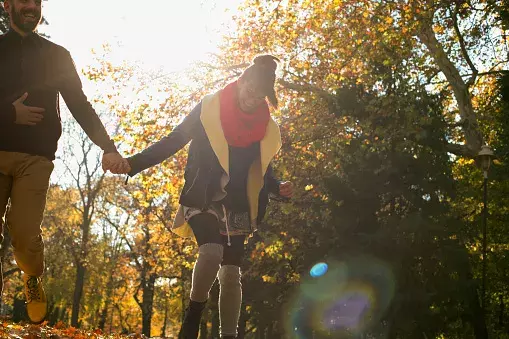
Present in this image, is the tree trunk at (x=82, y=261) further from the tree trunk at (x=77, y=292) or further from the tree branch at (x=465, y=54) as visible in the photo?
the tree branch at (x=465, y=54)

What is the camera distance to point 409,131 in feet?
55.0

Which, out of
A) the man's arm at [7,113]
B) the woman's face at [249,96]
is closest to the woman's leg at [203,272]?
the woman's face at [249,96]

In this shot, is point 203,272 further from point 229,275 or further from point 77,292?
point 77,292

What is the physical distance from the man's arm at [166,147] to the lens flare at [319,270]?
13.2 meters

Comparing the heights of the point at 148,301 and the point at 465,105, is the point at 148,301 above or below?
below

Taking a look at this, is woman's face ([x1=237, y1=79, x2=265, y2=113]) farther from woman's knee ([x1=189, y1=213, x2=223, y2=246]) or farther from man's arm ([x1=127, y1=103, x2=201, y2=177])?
woman's knee ([x1=189, y1=213, x2=223, y2=246])

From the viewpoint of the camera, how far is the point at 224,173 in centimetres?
420

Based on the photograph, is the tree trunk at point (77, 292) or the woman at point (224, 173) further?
the tree trunk at point (77, 292)

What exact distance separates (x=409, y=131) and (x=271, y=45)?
468 centimetres

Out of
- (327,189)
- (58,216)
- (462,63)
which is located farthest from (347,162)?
(58,216)

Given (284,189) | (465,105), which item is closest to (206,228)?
(284,189)

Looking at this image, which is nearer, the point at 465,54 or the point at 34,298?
the point at 34,298

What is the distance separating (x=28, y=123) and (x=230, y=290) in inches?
68.5

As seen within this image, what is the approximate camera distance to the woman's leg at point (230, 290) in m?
4.15
